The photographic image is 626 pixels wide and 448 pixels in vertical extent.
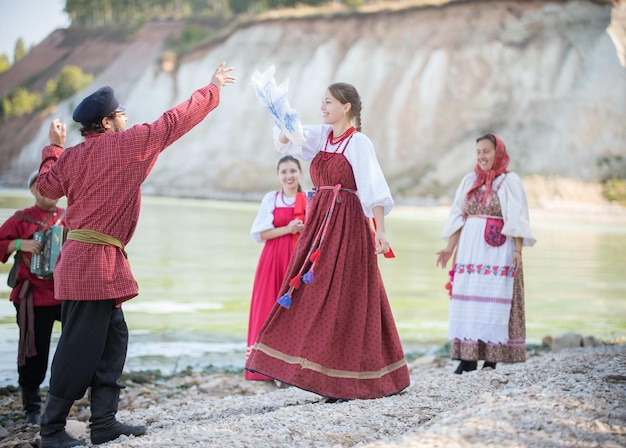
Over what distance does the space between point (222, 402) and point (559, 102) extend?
2831 centimetres

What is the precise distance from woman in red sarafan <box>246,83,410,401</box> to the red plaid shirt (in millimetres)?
944

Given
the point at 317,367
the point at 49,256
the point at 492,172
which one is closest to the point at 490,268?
the point at 492,172

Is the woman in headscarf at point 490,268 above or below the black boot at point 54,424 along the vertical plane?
above

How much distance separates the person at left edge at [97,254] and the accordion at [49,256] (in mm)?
827

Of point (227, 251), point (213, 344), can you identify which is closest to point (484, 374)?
point (213, 344)

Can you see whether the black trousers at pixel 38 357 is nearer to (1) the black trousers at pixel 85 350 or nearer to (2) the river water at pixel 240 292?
(1) the black trousers at pixel 85 350

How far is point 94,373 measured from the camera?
3.64 metres

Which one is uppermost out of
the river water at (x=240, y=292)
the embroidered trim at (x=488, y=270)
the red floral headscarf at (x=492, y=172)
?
the red floral headscarf at (x=492, y=172)

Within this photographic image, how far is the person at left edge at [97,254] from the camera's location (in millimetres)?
3555

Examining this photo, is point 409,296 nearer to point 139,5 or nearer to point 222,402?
point 222,402

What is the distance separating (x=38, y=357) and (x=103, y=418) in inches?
48.5

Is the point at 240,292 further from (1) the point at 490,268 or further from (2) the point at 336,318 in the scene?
(2) the point at 336,318

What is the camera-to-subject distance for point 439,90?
108 feet

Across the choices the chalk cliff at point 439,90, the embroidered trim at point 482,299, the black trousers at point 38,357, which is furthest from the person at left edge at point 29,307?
the chalk cliff at point 439,90
